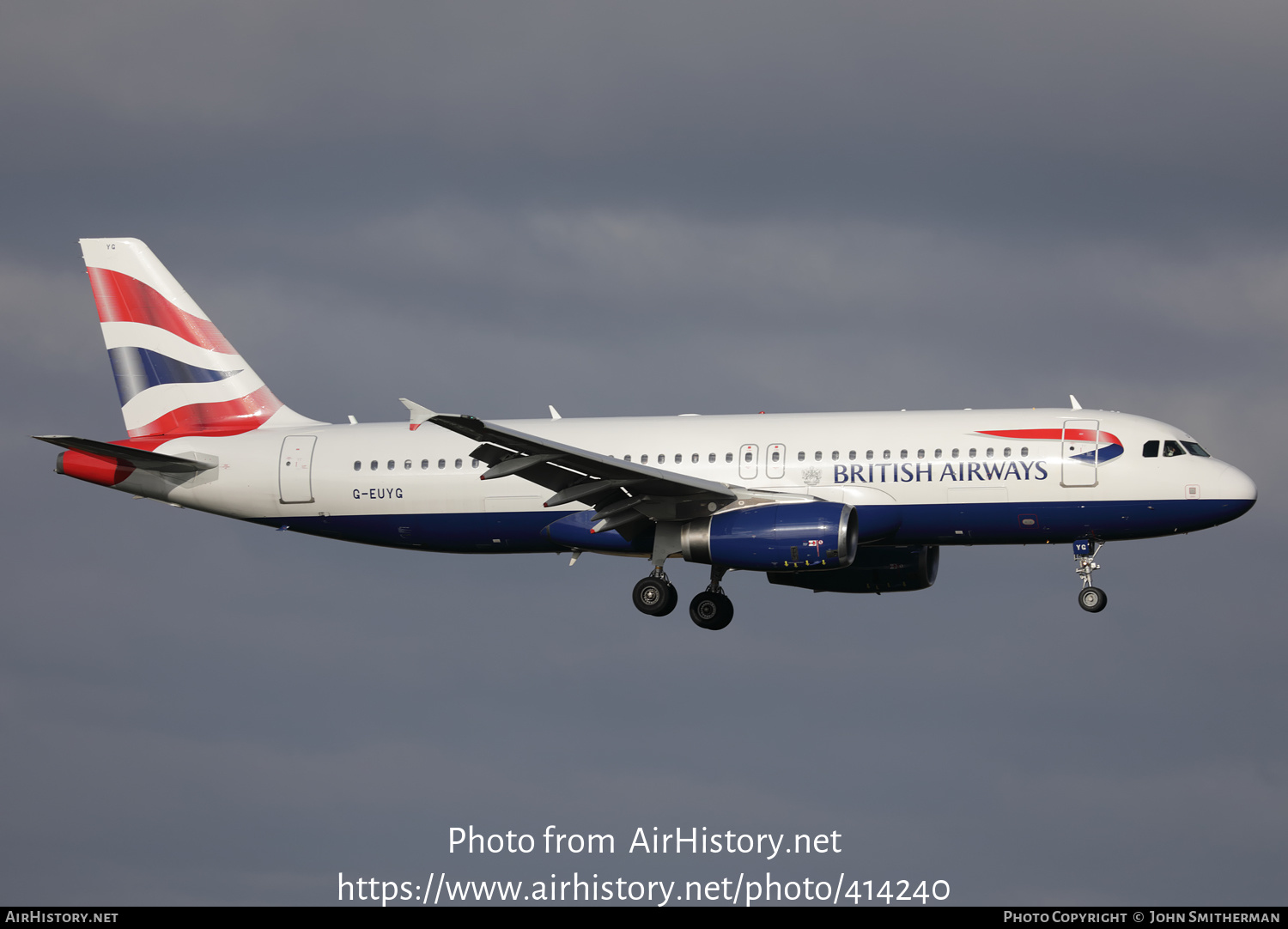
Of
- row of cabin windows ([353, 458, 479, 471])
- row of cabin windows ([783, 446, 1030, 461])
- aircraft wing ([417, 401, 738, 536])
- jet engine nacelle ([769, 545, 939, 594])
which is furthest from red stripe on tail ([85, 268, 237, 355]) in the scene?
jet engine nacelle ([769, 545, 939, 594])

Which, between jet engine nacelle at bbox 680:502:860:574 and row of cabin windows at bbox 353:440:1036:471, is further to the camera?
row of cabin windows at bbox 353:440:1036:471

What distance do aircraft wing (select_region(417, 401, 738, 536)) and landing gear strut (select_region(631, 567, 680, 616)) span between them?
1509 mm

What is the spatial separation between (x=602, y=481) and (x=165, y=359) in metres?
16.7

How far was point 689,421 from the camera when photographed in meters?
44.7

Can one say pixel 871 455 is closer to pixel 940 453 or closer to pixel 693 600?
pixel 940 453

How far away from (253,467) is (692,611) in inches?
543

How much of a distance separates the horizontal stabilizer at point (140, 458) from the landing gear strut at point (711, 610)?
15.2 metres

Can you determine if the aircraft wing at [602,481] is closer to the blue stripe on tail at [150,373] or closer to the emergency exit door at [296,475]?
the emergency exit door at [296,475]

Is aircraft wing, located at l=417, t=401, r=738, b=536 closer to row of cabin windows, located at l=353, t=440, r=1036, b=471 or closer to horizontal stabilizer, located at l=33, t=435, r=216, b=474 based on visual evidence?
row of cabin windows, located at l=353, t=440, r=1036, b=471

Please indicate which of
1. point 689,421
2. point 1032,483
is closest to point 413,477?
point 689,421

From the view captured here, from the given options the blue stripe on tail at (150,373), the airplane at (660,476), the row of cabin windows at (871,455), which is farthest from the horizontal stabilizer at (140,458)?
the row of cabin windows at (871,455)

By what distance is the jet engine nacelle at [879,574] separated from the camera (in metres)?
45.9

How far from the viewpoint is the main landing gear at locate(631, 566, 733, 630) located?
4378cm

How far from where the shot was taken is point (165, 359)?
49656mm
